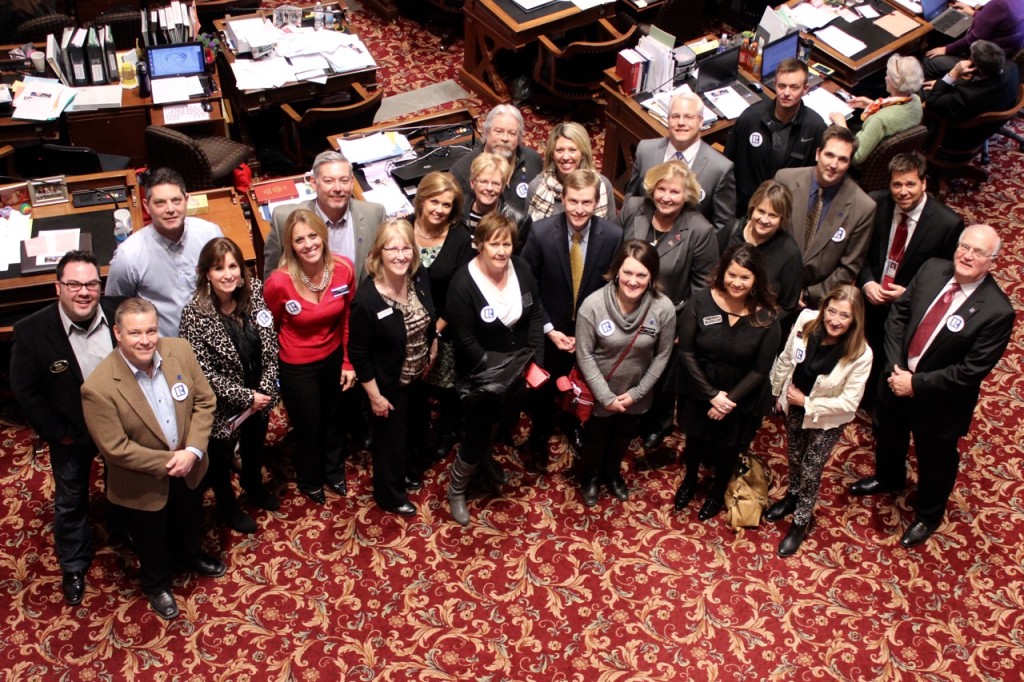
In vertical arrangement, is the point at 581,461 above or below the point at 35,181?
below

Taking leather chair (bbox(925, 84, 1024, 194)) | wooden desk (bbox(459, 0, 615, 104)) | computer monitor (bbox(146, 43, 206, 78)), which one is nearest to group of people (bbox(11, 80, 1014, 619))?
leather chair (bbox(925, 84, 1024, 194))

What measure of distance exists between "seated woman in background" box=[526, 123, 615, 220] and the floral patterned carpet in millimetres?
1420

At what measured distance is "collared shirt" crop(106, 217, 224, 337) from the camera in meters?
4.53

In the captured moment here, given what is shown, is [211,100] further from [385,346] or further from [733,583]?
[733,583]

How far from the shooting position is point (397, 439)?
4.86 metres

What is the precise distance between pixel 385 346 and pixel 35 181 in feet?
8.19

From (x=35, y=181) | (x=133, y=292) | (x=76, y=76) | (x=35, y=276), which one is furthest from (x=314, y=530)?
(x=76, y=76)

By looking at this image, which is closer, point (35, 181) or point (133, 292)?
point (133, 292)

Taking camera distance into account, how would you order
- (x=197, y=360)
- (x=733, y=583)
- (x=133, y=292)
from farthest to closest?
(x=733, y=583)
(x=133, y=292)
(x=197, y=360)

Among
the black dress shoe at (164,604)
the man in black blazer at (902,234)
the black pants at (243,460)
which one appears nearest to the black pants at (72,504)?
the black dress shoe at (164,604)

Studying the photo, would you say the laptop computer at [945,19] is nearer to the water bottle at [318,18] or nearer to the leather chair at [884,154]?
the leather chair at [884,154]

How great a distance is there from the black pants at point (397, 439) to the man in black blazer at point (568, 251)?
78 cm

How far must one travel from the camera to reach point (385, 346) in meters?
4.51

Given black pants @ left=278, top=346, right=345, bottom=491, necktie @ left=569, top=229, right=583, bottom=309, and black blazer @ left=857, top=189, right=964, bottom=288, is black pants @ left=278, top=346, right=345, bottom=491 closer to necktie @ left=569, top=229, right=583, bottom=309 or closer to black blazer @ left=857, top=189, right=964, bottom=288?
necktie @ left=569, top=229, right=583, bottom=309
